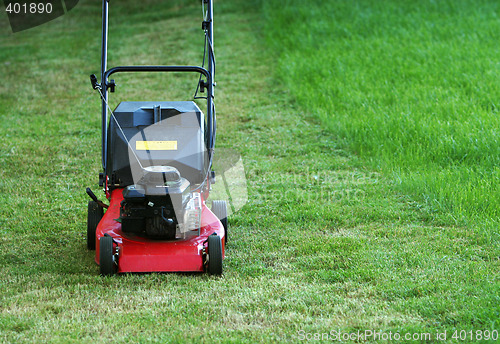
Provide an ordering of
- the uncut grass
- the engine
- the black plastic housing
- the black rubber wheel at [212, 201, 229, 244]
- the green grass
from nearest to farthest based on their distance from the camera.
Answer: the green grass → the engine → the black plastic housing → the black rubber wheel at [212, 201, 229, 244] → the uncut grass

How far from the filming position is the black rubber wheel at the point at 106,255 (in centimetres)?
383

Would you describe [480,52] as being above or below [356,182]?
above

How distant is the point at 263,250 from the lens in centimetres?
448

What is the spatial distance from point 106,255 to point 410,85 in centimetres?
558

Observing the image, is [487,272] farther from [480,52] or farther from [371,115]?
[480,52]

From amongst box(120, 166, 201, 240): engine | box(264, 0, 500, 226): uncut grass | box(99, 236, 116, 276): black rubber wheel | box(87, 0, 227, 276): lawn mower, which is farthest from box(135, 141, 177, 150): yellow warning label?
box(264, 0, 500, 226): uncut grass

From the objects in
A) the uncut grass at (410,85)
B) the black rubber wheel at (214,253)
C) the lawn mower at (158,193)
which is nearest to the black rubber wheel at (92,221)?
the lawn mower at (158,193)

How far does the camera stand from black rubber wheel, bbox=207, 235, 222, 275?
3.88 m

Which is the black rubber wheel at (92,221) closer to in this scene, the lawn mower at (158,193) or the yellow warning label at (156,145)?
the lawn mower at (158,193)

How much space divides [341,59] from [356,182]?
14.2 feet

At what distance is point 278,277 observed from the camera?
4.00m

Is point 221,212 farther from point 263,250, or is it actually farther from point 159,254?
point 159,254

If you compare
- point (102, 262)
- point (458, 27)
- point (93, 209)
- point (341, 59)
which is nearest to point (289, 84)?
point (341, 59)

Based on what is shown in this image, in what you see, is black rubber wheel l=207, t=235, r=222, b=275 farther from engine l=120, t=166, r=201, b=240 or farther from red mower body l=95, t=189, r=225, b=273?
engine l=120, t=166, r=201, b=240
